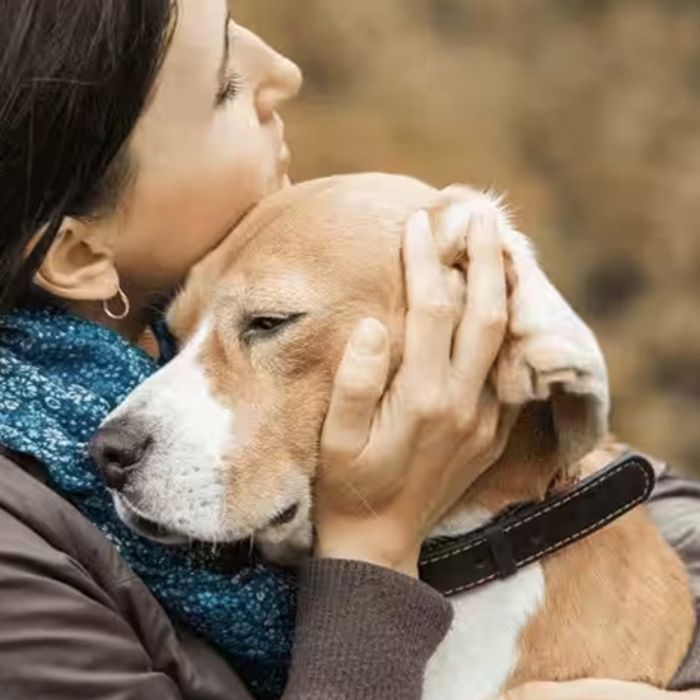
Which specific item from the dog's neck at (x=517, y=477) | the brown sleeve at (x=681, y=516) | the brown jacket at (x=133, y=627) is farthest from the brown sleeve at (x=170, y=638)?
the brown sleeve at (x=681, y=516)

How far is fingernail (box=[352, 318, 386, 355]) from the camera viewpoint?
4.57 feet

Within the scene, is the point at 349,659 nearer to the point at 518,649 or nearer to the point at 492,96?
the point at 518,649

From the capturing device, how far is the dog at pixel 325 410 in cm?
138

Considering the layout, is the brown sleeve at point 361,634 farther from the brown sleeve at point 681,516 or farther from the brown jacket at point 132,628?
the brown sleeve at point 681,516

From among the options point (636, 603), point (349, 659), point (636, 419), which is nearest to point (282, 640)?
point (349, 659)

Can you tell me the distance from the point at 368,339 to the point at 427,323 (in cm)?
5

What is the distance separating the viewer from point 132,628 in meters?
1.32

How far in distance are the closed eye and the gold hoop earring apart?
0.47ft

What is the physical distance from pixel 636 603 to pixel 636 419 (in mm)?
2341

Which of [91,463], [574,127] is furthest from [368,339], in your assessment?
[574,127]

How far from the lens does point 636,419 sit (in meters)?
3.80

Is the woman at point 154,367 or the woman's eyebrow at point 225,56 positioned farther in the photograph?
the woman's eyebrow at point 225,56

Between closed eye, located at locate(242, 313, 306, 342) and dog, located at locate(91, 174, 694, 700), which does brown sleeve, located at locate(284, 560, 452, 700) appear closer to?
dog, located at locate(91, 174, 694, 700)

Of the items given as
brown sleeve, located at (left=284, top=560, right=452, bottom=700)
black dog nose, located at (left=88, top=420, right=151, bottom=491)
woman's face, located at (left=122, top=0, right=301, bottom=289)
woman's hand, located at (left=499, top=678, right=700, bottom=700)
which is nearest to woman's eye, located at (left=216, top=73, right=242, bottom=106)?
woman's face, located at (left=122, top=0, right=301, bottom=289)
